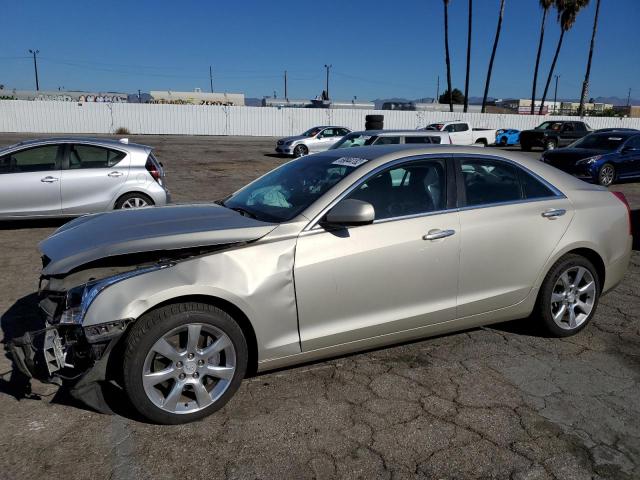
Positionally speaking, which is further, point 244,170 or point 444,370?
point 244,170

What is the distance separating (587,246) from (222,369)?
3.09 metres

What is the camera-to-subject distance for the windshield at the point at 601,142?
15.2m

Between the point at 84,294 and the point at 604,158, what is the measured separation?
49.6 ft

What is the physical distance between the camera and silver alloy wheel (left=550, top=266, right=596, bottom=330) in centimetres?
441

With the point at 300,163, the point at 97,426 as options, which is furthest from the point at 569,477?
the point at 300,163

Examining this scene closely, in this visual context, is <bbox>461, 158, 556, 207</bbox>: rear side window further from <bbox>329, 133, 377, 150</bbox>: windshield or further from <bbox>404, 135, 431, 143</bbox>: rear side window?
<bbox>329, 133, 377, 150</bbox>: windshield

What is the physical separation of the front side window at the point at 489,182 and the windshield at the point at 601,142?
42.5 feet

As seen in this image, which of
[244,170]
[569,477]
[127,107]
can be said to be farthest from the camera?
[127,107]

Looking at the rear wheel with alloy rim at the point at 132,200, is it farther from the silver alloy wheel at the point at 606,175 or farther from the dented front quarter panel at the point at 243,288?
the silver alloy wheel at the point at 606,175

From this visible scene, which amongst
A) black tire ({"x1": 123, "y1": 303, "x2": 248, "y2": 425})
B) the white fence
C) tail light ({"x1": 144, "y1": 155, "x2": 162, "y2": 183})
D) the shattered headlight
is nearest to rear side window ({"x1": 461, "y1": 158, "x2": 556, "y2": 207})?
black tire ({"x1": 123, "y1": 303, "x2": 248, "y2": 425})

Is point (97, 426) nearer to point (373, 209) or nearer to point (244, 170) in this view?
point (373, 209)

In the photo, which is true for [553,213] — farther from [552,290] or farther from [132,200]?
[132,200]

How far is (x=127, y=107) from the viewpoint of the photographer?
40.1 metres

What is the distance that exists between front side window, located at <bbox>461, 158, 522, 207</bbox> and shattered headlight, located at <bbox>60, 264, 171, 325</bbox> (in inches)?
91.1
